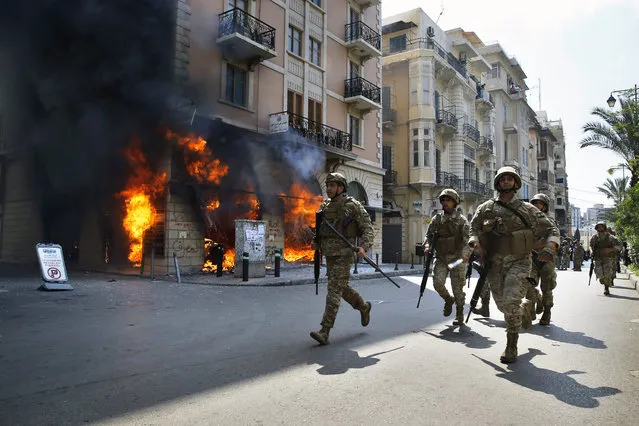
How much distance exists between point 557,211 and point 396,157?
38433 millimetres

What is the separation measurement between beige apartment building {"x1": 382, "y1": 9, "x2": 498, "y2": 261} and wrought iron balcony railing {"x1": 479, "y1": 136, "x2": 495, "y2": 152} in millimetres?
3884

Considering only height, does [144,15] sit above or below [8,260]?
above

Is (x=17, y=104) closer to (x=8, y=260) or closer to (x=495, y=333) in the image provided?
(x=8, y=260)

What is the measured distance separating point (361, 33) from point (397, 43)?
7.63 metres

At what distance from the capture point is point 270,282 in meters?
11.9

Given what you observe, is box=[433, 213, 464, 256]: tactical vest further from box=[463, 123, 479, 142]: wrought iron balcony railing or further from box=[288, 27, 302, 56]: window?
box=[463, 123, 479, 142]: wrought iron balcony railing

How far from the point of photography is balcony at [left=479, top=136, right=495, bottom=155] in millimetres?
34694

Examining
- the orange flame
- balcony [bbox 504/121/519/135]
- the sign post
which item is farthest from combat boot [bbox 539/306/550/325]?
balcony [bbox 504/121/519/135]

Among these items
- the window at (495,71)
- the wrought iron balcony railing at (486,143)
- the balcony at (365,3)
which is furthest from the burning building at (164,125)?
the window at (495,71)

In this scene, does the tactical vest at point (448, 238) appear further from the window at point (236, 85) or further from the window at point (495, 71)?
the window at point (495, 71)

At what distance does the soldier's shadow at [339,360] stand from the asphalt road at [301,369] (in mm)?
18

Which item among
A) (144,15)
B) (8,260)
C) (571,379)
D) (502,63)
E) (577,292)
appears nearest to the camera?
(571,379)

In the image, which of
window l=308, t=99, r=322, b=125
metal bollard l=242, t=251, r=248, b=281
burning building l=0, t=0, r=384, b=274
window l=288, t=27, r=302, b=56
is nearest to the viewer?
metal bollard l=242, t=251, r=248, b=281

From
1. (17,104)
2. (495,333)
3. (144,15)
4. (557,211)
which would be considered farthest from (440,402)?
(557,211)
